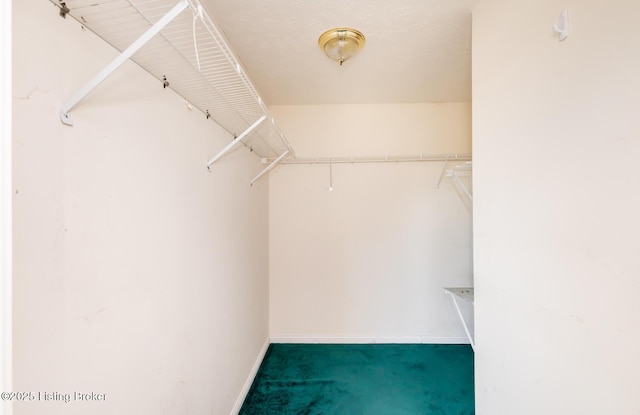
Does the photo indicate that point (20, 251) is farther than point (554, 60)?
No

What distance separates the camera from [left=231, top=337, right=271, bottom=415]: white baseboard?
1838mm

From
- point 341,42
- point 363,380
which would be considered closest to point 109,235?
point 341,42

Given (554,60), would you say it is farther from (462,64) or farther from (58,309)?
(58,309)

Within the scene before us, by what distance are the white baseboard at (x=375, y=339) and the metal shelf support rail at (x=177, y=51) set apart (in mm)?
2176

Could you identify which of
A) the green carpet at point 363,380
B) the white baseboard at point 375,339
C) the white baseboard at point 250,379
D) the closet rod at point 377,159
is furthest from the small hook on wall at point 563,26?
the white baseboard at point 375,339

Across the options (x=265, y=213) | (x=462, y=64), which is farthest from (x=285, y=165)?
(x=462, y=64)

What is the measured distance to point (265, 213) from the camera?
273 cm

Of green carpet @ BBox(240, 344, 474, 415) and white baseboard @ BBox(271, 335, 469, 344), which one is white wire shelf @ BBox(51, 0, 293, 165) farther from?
white baseboard @ BBox(271, 335, 469, 344)

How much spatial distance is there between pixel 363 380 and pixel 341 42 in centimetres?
258

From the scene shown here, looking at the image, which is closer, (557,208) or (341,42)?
(557,208)

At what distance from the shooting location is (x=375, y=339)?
9.08 feet

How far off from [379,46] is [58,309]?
204 centimetres

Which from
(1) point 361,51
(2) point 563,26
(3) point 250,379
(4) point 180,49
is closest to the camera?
(2) point 563,26
